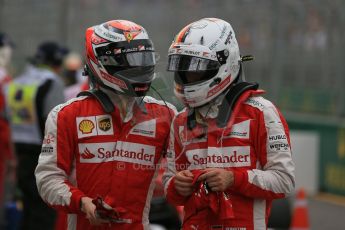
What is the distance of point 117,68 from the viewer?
4.93 m

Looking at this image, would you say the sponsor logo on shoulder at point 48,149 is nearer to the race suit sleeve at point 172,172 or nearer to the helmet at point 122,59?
the helmet at point 122,59

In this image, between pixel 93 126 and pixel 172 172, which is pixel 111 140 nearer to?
pixel 93 126

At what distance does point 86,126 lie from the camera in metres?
4.93

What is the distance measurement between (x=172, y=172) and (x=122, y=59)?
655mm

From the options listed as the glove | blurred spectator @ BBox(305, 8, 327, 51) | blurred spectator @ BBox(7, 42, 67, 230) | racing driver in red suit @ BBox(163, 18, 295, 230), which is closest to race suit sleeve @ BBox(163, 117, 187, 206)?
racing driver in red suit @ BBox(163, 18, 295, 230)

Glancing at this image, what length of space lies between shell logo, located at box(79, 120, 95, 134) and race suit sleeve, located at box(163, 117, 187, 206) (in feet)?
1.40

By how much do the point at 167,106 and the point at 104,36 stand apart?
52 cm

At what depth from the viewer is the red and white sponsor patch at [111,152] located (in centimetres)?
491

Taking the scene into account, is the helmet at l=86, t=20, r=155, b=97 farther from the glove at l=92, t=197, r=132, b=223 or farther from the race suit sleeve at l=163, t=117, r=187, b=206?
the glove at l=92, t=197, r=132, b=223

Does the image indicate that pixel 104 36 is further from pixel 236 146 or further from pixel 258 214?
pixel 258 214

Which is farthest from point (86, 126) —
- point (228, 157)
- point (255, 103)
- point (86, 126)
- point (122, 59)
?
point (255, 103)

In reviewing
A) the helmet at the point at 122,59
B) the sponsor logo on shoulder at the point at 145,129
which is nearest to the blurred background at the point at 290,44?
the sponsor logo on shoulder at the point at 145,129

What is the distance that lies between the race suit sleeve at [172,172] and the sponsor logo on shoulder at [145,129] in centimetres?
13

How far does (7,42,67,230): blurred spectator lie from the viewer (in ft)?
29.1
